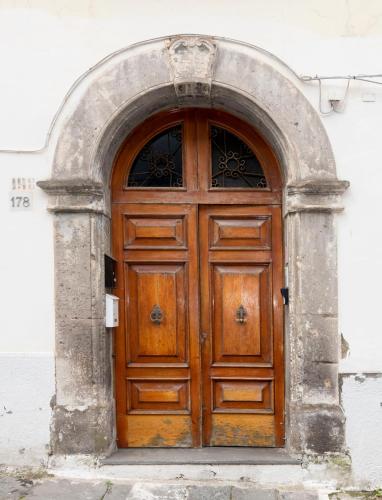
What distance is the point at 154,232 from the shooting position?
480cm

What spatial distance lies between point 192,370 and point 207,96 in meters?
2.33

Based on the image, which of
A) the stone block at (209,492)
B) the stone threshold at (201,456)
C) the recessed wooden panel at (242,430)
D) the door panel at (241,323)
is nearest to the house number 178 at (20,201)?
the door panel at (241,323)

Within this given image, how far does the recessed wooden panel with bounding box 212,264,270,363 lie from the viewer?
15.7ft

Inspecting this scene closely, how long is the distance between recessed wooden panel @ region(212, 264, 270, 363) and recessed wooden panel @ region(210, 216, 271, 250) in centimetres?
19

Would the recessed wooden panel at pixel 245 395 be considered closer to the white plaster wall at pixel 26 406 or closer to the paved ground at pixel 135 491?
the paved ground at pixel 135 491

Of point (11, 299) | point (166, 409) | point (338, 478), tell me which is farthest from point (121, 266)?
point (338, 478)

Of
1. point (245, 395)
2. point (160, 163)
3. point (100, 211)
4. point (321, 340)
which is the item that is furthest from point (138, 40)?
point (245, 395)

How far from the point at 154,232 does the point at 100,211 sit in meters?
0.54

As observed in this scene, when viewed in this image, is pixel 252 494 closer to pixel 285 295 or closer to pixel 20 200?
pixel 285 295

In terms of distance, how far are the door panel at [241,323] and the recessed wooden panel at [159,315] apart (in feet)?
0.67

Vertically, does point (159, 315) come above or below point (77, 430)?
above

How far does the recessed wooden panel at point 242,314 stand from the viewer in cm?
478

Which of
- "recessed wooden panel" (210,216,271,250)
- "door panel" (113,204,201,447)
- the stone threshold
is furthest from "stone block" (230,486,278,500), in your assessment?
"recessed wooden panel" (210,216,271,250)

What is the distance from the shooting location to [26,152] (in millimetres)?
4535
